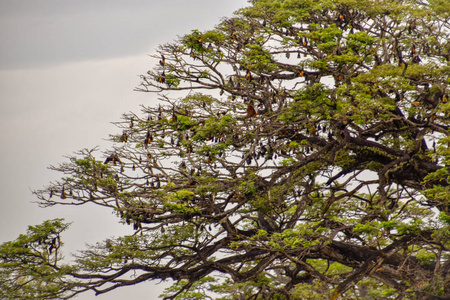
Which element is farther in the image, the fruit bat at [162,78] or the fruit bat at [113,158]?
the fruit bat at [162,78]

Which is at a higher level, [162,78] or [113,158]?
[162,78]

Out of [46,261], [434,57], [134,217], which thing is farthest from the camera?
[434,57]

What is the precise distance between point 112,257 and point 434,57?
861 cm

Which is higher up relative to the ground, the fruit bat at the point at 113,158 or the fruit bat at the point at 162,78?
the fruit bat at the point at 162,78

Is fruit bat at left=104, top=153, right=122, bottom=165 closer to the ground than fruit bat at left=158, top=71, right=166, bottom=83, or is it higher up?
closer to the ground

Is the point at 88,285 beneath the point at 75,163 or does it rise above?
beneath

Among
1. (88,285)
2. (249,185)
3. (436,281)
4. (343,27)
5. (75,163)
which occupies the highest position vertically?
(343,27)

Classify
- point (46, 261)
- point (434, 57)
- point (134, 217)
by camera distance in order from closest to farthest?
point (134, 217), point (46, 261), point (434, 57)

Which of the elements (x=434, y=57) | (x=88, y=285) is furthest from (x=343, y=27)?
(x=88, y=285)

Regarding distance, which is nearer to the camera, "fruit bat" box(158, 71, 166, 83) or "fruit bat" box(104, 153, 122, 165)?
"fruit bat" box(104, 153, 122, 165)

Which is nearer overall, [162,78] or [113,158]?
[113,158]

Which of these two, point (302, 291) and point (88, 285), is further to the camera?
point (302, 291)

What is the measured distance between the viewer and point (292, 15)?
40.4 feet

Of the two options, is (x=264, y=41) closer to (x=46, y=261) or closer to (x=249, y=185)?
(x=249, y=185)
